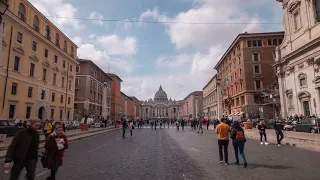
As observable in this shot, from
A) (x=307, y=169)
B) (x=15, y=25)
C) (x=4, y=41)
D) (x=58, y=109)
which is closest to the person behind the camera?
(x=307, y=169)

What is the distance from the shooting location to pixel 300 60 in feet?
91.2

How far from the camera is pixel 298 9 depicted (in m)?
28.8

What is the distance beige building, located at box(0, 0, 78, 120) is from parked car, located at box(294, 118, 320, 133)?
30.7 metres

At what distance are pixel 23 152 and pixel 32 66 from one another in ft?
91.7

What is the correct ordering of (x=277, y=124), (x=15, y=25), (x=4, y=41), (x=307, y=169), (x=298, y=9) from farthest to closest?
(x=298, y=9) → (x=15, y=25) → (x=4, y=41) → (x=277, y=124) → (x=307, y=169)

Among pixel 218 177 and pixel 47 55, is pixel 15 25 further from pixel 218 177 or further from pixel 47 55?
pixel 218 177

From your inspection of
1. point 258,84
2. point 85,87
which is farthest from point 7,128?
point 258,84

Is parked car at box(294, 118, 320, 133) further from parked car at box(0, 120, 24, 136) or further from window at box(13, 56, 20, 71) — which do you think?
window at box(13, 56, 20, 71)

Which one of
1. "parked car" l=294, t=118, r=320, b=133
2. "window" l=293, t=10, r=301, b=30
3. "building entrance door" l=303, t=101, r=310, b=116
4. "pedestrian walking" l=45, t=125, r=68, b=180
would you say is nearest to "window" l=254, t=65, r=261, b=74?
"window" l=293, t=10, r=301, b=30

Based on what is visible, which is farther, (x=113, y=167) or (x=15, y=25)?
(x=15, y=25)

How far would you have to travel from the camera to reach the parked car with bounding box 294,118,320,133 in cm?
1950

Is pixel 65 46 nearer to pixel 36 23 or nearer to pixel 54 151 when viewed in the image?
pixel 36 23

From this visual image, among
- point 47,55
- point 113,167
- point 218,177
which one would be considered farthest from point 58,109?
point 218,177

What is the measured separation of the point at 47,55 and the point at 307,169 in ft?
110
